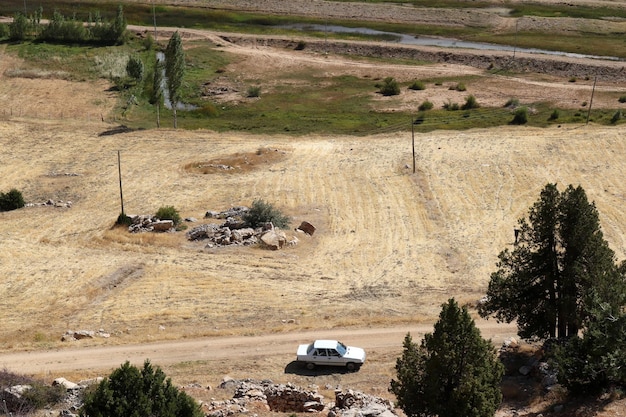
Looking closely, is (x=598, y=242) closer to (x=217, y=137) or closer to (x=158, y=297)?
(x=158, y=297)

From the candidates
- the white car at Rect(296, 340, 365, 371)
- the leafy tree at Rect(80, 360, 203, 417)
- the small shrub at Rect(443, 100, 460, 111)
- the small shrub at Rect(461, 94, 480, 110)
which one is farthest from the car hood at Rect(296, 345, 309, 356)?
the small shrub at Rect(461, 94, 480, 110)

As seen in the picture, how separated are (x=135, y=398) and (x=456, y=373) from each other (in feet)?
35.5

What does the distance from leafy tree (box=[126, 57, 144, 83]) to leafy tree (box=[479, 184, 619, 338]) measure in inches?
3022

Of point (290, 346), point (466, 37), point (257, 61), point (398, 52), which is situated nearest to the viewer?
point (290, 346)

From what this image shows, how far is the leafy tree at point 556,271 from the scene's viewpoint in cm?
3725

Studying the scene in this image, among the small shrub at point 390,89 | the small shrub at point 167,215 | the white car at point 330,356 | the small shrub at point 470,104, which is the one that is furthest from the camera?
the small shrub at point 390,89

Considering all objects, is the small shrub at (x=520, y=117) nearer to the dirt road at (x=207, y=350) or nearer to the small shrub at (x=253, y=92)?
the small shrub at (x=253, y=92)

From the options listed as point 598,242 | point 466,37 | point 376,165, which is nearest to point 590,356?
point 598,242

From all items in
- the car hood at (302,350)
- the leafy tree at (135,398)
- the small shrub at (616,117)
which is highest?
the small shrub at (616,117)

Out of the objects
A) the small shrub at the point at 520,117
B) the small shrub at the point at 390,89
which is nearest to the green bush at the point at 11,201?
the small shrub at the point at 520,117

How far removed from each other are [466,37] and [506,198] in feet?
276

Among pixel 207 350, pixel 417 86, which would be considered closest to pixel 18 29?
pixel 417 86

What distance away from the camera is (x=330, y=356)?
130ft

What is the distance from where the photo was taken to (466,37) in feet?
479
